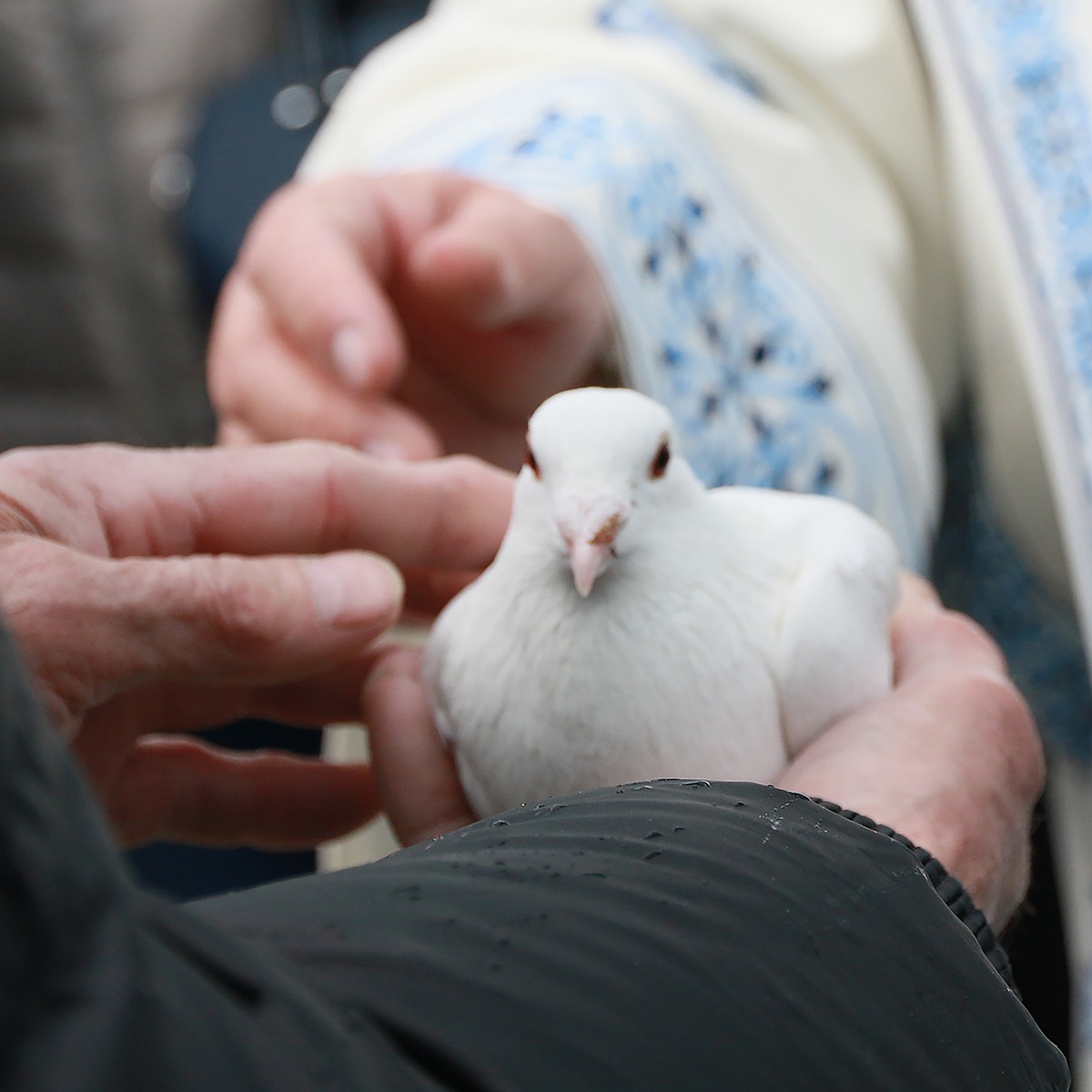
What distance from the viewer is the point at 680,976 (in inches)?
7.7

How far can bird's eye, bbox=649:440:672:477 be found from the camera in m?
0.35

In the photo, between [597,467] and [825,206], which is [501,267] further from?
[825,206]

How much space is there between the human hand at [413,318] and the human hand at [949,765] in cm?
17

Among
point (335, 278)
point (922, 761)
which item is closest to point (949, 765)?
point (922, 761)

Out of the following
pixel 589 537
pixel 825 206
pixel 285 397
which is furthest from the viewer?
pixel 825 206

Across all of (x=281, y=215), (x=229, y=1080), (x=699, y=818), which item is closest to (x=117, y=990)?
(x=229, y=1080)

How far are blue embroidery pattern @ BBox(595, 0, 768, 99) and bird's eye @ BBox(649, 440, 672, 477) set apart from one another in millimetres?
505

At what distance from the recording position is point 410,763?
1.36 ft

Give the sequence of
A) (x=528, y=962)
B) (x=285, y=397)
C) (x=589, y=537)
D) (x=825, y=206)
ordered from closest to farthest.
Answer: (x=528, y=962)
(x=589, y=537)
(x=285, y=397)
(x=825, y=206)

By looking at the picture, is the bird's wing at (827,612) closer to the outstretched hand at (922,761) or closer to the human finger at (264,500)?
the outstretched hand at (922,761)

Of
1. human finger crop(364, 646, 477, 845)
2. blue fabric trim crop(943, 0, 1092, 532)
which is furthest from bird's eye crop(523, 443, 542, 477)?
blue fabric trim crop(943, 0, 1092, 532)

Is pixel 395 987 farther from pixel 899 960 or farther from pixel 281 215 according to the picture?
pixel 281 215

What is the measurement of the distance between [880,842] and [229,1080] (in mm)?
165

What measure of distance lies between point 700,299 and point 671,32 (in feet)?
1.21
